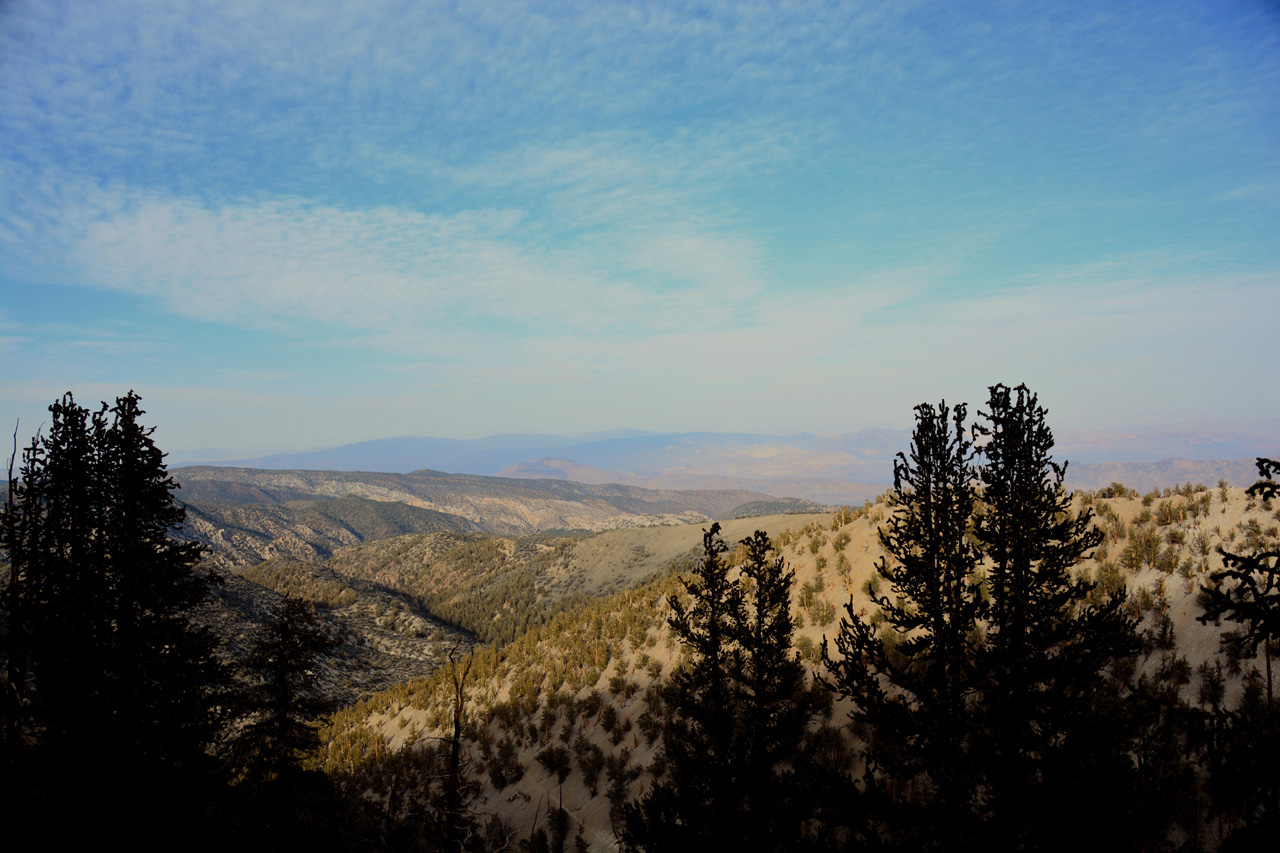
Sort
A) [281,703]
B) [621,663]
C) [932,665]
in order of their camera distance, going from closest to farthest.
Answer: [932,665], [281,703], [621,663]

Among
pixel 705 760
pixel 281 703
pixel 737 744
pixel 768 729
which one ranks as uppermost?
pixel 768 729

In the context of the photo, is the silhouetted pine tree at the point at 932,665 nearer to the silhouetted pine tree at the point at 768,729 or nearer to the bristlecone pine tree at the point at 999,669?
the bristlecone pine tree at the point at 999,669

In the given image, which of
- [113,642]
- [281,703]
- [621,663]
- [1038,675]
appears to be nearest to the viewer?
[1038,675]

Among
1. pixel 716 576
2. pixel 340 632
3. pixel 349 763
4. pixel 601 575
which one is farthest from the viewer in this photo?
pixel 601 575

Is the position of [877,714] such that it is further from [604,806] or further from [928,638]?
[604,806]

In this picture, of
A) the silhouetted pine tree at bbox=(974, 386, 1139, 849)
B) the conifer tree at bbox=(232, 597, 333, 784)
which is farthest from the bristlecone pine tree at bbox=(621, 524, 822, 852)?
the conifer tree at bbox=(232, 597, 333, 784)

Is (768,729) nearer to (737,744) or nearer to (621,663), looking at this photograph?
(737,744)

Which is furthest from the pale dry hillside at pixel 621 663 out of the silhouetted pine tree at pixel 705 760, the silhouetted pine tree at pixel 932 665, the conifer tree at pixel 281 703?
the conifer tree at pixel 281 703

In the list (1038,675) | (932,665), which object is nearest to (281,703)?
(932,665)

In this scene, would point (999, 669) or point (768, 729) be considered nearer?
point (999, 669)

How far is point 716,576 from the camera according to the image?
51.3ft

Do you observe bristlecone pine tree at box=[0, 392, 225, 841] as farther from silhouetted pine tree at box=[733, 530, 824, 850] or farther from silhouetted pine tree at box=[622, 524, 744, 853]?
silhouetted pine tree at box=[733, 530, 824, 850]

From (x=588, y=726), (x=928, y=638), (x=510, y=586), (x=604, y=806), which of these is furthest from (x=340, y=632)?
(x=928, y=638)

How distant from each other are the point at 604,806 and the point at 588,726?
5.49 m
